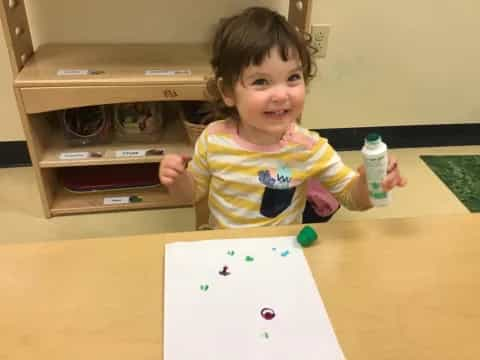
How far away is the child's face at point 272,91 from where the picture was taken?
2.65 feet

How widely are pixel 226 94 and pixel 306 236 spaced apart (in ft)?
1.08

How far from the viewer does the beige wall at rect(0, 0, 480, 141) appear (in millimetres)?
1695

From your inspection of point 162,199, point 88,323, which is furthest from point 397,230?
point 162,199

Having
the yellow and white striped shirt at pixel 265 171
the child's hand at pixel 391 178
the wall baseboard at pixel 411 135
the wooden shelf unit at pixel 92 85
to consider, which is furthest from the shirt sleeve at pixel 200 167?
the wall baseboard at pixel 411 135

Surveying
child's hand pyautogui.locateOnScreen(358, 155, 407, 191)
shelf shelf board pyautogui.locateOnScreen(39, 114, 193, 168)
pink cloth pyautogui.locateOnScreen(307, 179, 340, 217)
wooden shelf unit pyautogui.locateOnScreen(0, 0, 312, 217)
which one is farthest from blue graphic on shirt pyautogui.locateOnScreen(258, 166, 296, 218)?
shelf shelf board pyautogui.locateOnScreen(39, 114, 193, 168)

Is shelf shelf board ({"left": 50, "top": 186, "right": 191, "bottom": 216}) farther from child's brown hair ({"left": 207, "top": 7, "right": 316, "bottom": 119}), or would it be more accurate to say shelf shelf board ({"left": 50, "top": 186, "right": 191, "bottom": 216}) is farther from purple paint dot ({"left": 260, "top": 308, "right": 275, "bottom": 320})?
purple paint dot ({"left": 260, "top": 308, "right": 275, "bottom": 320})

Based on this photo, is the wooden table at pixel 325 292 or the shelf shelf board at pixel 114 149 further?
the shelf shelf board at pixel 114 149

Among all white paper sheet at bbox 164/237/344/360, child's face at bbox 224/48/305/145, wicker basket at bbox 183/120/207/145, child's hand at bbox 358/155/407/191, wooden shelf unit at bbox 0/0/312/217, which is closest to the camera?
white paper sheet at bbox 164/237/344/360

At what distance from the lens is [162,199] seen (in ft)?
5.67

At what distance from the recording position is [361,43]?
1.90 m

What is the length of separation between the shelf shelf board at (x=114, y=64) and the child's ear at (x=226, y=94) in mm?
547

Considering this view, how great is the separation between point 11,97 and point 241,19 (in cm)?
123

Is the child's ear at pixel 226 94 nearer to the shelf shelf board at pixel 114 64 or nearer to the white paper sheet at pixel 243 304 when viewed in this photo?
the white paper sheet at pixel 243 304

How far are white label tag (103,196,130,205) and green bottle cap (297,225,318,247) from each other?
108 centimetres
